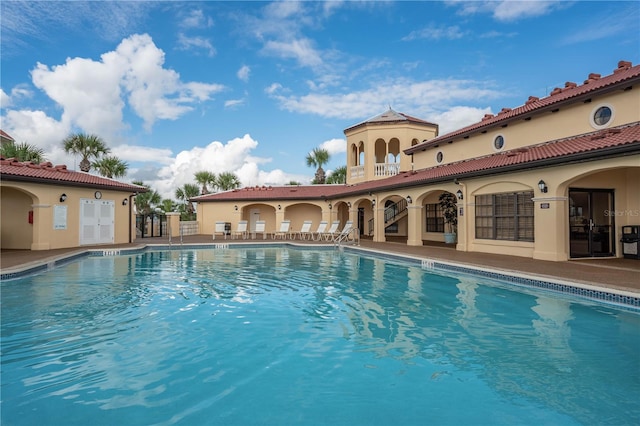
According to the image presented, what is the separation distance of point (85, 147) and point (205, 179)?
1148 centimetres

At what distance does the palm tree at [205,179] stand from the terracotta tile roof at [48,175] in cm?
1689

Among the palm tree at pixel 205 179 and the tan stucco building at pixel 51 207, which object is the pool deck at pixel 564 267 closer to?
the tan stucco building at pixel 51 207

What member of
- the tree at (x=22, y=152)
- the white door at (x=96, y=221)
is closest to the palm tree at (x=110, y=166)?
the tree at (x=22, y=152)

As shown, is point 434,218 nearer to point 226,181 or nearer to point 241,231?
point 241,231

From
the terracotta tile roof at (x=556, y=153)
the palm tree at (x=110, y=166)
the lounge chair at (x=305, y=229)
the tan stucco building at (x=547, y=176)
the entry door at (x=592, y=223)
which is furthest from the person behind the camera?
the palm tree at (x=110, y=166)

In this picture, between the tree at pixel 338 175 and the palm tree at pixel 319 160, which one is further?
the palm tree at pixel 319 160

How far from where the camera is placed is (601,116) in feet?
35.9

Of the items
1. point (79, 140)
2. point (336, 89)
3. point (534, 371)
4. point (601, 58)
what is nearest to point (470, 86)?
point (601, 58)

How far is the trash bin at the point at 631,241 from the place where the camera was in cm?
1047

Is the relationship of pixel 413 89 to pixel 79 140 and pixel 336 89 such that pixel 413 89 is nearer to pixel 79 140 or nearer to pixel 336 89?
pixel 336 89

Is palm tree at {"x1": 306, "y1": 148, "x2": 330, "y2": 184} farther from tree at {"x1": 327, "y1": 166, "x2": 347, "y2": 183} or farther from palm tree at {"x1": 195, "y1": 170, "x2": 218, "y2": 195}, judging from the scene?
palm tree at {"x1": 195, "y1": 170, "x2": 218, "y2": 195}

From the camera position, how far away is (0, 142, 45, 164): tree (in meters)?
18.2

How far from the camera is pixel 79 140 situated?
23562 millimetres

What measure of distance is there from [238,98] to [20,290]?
56.3ft
